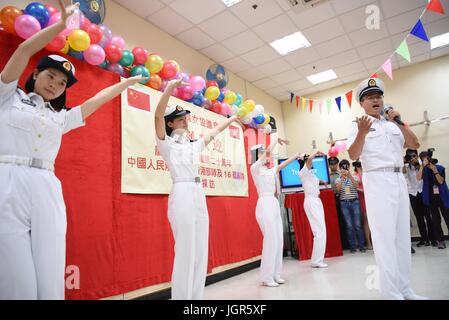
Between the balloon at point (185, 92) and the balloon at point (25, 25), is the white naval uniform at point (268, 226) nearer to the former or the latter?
the balloon at point (185, 92)

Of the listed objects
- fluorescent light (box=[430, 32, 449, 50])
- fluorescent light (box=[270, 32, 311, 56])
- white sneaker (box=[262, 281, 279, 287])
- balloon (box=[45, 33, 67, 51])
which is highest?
fluorescent light (box=[430, 32, 449, 50])

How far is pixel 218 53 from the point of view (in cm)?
514

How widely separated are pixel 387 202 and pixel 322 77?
16.7 feet

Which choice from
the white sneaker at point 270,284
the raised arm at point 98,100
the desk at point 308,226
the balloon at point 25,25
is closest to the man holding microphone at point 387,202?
the white sneaker at point 270,284

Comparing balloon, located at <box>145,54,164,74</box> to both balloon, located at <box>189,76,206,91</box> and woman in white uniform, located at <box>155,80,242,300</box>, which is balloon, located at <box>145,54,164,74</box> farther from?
woman in white uniform, located at <box>155,80,242,300</box>

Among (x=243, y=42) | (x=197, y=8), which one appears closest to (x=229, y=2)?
(x=197, y=8)

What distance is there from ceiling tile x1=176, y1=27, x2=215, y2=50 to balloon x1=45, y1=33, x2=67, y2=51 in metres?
2.32

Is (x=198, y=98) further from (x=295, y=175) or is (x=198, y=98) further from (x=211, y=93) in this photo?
(x=295, y=175)

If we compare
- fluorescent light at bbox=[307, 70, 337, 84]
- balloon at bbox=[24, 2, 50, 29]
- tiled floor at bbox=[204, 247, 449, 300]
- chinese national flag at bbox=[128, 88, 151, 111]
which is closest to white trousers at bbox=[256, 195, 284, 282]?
tiled floor at bbox=[204, 247, 449, 300]

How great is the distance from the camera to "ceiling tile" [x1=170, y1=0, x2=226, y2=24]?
12.7ft
